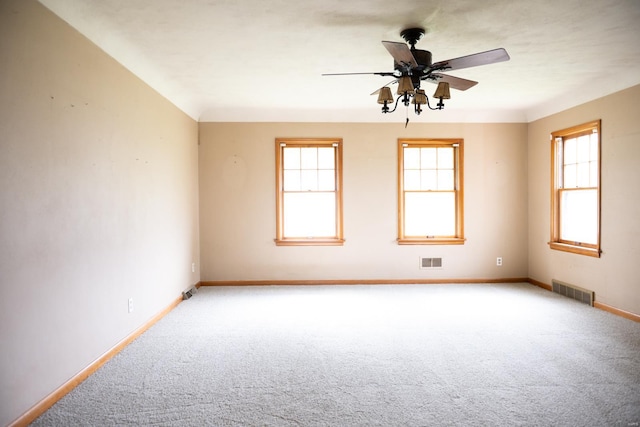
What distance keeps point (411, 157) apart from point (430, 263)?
166 centimetres

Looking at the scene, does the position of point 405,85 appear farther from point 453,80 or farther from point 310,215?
point 310,215

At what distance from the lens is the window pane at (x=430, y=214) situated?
5883mm

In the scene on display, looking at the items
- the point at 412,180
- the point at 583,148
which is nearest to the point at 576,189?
the point at 583,148

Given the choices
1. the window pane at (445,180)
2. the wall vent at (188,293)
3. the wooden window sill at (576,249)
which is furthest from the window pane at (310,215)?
the wooden window sill at (576,249)

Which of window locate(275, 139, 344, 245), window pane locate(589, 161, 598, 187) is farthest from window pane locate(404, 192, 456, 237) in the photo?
window pane locate(589, 161, 598, 187)

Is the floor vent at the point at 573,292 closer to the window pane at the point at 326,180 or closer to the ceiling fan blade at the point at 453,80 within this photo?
the ceiling fan blade at the point at 453,80

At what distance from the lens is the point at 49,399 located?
2.39 meters

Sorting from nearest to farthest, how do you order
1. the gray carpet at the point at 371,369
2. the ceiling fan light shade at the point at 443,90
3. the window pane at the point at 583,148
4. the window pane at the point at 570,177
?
the gray carpet at the point at 371,369, the ceiling fan light shade at the point at 443,90, the window pane at the point at 583,148, the window pane at the point at 570,177

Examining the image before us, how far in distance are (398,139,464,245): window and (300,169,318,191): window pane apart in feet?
4.45

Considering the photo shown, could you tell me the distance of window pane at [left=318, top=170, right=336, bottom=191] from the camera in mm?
5812

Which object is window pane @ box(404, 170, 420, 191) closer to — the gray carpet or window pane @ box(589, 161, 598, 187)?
the gray carpet

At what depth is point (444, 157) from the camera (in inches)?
232

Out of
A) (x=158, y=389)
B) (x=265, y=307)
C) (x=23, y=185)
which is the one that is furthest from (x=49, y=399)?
(x=265, y=307)

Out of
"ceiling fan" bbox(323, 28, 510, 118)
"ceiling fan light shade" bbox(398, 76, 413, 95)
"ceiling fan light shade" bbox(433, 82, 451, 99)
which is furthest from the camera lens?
"ceiling fan light shade" bbox(433, 82, 451, 99)
